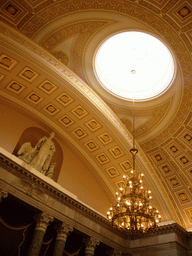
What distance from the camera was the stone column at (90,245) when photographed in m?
8.85

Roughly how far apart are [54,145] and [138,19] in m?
5.64

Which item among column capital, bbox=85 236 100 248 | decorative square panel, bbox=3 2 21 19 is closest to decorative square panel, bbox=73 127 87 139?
column capital, bbox=85 236 100 248

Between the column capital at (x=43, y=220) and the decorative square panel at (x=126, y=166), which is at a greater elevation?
the decorative square panel at (x=126, y=166)

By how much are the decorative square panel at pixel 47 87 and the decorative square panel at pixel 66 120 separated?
133cm

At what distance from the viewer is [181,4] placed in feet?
22.7

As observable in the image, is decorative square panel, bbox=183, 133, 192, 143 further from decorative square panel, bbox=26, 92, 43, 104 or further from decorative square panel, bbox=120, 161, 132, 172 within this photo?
decorative square panel, bbox=26, 92, 43, 104

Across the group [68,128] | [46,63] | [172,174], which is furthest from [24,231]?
[172,174]

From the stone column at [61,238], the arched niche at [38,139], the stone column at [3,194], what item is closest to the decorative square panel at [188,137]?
the arched niche at [38,139]

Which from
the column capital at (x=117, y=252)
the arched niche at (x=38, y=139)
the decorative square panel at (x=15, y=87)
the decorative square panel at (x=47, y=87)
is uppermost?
the decorative square panel at (x=47, y=87)

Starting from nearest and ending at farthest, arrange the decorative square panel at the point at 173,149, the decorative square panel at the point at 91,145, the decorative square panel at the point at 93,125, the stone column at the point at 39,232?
the stone column at the point at 39,232
the decorative square panel at the point at 93,125
the decorative square panel at the point at 173,149
the decorative square panel at the point at 91,145

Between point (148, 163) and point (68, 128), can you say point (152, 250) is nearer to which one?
point (148, 163)

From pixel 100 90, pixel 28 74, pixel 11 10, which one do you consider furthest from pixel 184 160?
pixel 11 10

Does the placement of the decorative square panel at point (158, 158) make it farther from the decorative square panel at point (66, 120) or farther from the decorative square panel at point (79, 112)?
the decorative square panel at point (66, 120)

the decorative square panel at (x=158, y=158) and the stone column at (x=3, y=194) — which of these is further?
the decorative square panel at (x=158, y=158)
